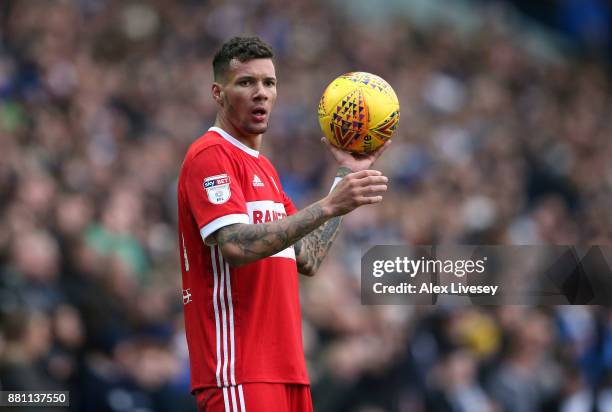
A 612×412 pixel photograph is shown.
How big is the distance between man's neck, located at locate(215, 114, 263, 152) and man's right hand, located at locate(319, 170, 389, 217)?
584mm

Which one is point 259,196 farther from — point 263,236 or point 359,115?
point 359,115

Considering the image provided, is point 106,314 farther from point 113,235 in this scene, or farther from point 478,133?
point 478,133

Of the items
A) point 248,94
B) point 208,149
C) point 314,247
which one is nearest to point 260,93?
point 248,94

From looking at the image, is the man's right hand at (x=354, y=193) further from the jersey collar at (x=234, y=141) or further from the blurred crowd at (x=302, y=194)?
the blurred crowd at (x=302, y=194)

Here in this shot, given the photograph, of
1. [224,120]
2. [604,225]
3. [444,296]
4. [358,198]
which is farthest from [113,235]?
[604,225]

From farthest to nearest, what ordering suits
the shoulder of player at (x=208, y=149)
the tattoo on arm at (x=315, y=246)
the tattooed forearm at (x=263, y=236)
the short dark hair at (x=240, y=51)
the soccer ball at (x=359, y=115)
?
the tattoo on arm at (x=315, y=246)
the soccer ball at (x=359, y=115)
the short dark hair at (x=240, y=51)
the shoulder of player at (x=208, y=149)
the tattooed forearm at (x=263, y=236)

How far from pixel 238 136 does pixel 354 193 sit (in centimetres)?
73

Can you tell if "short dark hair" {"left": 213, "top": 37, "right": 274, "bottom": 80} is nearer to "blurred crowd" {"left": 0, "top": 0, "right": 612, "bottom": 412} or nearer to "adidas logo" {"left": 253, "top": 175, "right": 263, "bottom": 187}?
"adidas logo" {"left": 253, "top": 175, "right": 263, "bottom": 187}

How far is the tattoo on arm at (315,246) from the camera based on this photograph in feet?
16.6

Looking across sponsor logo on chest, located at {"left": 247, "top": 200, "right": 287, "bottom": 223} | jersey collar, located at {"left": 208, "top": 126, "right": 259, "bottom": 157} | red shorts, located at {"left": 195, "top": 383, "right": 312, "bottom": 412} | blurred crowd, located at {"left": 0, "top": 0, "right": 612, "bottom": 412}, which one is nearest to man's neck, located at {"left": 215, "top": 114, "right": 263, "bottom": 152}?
jersey collar, located at {"left": 208, "top": 126, "right": 259, "bottom": 157}

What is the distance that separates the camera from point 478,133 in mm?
15289

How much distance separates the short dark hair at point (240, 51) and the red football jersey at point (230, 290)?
15.2 inches

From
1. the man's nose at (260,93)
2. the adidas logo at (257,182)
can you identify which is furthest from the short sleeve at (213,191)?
the man's nose at (260,93)

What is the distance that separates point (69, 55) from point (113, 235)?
3.50 m
